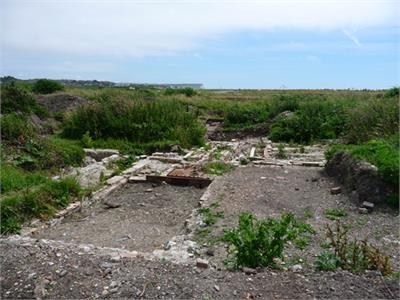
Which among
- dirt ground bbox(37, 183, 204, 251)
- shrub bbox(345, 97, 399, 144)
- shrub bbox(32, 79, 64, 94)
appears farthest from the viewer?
shrub bbox(32, 79, 64, 94)

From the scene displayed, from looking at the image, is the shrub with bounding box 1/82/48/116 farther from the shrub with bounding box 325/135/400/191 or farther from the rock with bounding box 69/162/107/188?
the shrub with bounding box 325/135/400/191

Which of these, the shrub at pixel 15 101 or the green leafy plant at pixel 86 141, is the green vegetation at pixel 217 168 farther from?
the shrub at pixel 15 101

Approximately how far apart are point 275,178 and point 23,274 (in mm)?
5716

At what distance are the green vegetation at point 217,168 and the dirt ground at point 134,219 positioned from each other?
3.16 ft

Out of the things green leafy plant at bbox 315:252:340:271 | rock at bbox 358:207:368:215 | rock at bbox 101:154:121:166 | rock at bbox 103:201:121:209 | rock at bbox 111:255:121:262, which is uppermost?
green leafy plant at bbox 315:252:340:271

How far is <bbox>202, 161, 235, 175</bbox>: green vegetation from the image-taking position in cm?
898

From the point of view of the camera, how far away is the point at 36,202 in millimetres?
6078

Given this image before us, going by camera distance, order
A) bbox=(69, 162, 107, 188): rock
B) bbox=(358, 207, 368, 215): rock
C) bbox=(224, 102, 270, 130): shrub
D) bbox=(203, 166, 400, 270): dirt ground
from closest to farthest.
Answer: bbox=(203, 166, 400, 270): dirt ground, bbox=(358, 207, 368, 215): rock, bbox=(69, 162, 107, 188): rock, bbox=(224, 102, 270, 130): shrub

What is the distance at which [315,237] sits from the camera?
507 centimetres

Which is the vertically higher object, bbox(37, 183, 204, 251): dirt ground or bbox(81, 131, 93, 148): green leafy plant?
bbox(81, 131, 93, 148): green leafy plant

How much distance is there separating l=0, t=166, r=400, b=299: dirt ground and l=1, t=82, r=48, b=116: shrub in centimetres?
858

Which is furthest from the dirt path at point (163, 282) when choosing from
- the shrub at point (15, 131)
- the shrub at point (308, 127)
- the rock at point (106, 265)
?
the shrub at point (308, 127)

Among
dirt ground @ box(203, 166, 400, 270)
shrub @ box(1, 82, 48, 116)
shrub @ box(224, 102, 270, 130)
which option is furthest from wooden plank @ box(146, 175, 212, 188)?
shrub @ box(224, 102, 270, 130)

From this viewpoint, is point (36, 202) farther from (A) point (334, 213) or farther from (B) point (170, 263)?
(A) point (334, 213)
